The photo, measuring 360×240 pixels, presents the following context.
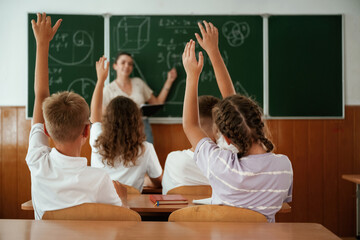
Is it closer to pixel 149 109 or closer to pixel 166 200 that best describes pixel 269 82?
pixel 149 109

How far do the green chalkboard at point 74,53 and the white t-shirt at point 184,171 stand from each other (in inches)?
86.5

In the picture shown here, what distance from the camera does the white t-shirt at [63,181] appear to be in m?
1.64

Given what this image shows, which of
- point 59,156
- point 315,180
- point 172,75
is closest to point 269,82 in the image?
point 172,75

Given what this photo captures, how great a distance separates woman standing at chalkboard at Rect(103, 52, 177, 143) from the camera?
173 inches

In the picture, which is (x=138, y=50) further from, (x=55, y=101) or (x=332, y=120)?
(x=55, y=101)

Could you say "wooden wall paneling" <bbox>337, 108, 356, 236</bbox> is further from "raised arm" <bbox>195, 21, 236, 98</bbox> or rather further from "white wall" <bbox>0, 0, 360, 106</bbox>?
"raised arm" <bbox>195, 21, 236, 98</bbox>

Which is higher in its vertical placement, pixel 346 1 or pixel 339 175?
pixel 346 1

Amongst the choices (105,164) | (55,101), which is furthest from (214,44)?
(105,164)

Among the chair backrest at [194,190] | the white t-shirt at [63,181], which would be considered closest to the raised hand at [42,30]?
the white t-shirt at [63,181]

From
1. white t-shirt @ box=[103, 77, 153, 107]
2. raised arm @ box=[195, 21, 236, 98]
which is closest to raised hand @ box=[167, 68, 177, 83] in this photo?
white t-shirt @ box=[103, 77, 153, 107]

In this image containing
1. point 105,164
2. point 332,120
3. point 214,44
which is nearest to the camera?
point 214,44

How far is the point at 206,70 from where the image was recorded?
4.58m

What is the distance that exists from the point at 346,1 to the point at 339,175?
6.65ft

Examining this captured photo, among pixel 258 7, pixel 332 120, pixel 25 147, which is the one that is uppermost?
pixel 258 7
